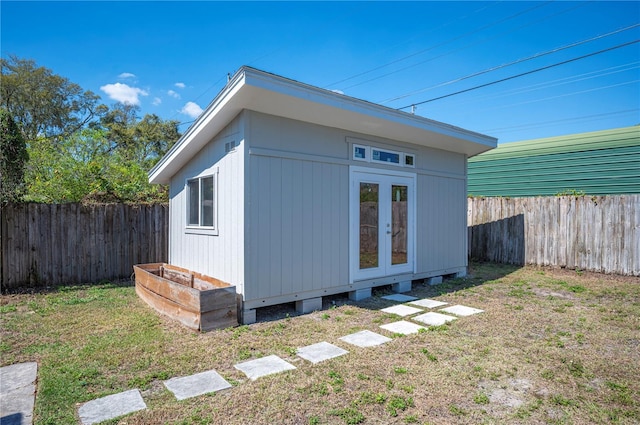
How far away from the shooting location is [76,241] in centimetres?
675

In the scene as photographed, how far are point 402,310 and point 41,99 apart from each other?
24096 mm

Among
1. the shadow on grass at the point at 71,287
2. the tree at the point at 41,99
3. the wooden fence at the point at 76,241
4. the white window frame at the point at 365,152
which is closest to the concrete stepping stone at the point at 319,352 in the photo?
the white window frame at the point at 365,152

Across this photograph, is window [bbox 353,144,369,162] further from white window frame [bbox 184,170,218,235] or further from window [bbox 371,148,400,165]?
white window frame [bbox 184,170,218,235]

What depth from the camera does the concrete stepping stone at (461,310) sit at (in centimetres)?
488

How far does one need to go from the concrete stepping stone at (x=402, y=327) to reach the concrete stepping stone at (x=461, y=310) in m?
0.88

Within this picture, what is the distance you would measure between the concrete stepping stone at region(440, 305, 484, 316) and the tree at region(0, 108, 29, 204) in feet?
24.0

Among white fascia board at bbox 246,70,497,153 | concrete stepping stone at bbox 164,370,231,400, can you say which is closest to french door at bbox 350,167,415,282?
white fascia board at bbox 246,70,497,153

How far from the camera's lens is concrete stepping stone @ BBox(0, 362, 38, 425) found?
2311 millimetres

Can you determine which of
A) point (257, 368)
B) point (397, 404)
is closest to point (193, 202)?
point (257, 368)

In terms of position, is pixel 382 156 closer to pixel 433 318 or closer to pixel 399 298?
pixel 399 298

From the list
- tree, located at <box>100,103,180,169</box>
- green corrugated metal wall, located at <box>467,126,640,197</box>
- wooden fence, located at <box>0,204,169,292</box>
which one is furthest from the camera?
tree, located at <box>100,103,180,169</box>

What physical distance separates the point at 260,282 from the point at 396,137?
3371 mm

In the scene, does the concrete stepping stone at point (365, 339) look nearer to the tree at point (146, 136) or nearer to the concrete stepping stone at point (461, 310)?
the concrete stepping stone at point (461, 310)

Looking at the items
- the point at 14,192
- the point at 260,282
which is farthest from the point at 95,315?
the point at 14,192
